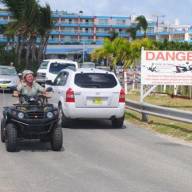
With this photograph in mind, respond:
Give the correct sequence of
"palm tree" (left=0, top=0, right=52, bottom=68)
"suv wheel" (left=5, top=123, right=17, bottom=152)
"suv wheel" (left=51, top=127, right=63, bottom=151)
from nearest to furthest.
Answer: "suv wheel" (left=5, top=123, right=17, bottom=152)
"suv wheel" (left=51, top=127, right=63, bottom=151)
"palm tree" (left=0, top=0, right=52, bottom=68)

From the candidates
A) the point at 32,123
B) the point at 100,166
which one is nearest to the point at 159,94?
the point at 32,123

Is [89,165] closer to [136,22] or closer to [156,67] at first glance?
[156,67]

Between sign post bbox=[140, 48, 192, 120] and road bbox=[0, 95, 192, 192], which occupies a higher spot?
sign post bbox=[140, 48, 192, 120]

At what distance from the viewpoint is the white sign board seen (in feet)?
65.2

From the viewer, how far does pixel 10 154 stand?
37.1 ft

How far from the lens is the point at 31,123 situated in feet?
37.7

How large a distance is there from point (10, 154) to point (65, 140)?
2421 mm

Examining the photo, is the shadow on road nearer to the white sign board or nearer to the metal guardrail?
the metal guardrail

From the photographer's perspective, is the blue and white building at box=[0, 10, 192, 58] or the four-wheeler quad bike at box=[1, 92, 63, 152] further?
the blue and white building at box=[0, 10, 192, 58]

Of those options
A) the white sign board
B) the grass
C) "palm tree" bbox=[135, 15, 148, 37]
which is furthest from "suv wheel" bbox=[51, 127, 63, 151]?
"palm tree" bbox=[135, 15, 148, 37]

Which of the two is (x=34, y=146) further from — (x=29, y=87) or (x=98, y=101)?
(x=98, y=101)

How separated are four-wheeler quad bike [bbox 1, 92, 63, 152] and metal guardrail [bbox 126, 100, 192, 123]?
439 cm

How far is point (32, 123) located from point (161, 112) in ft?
19.3

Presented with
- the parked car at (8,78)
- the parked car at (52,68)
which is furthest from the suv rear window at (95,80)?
the parked car at (52,68)
